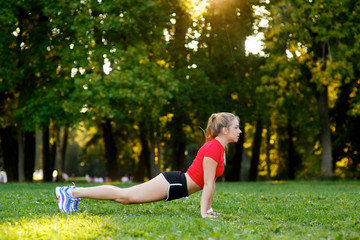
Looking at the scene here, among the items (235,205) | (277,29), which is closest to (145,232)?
(235,205)

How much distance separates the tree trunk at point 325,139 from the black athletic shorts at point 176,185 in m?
21.7

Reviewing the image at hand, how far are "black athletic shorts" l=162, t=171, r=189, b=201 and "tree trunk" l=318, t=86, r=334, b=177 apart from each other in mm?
21749

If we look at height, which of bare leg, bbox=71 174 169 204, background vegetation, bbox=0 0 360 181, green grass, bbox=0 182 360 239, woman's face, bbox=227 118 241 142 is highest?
background vegetation, bbox=0 0 360 181

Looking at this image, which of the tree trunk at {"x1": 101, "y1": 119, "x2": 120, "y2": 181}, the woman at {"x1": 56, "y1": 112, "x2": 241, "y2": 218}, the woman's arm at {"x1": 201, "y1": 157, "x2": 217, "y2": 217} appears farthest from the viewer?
the tree trunk at {"x1": 101, "y1": 119, "x2": 120, "y2": 181}

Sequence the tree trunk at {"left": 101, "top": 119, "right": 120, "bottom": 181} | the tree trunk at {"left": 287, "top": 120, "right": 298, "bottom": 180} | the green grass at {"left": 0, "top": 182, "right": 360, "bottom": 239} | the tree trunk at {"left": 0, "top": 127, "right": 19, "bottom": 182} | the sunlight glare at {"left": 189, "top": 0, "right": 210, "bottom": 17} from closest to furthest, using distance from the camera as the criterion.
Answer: the green grass at {"left": 0, "top": 182, "right": 360, "bottom": 239} < the sunlight glare at {"left": 189, "top": 0, "right": 210, "bottom": 17} < the tree trunk at {"left": 0, "top": 127, "right": 19, "bottom": 182} < the tree trunk at {"left": 101, "top": 119, "right": 120, "bottom": 181} < the tree trunk at {"left": 287, "top": 120, "right": 298, "bottom": 180}

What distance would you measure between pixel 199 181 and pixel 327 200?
506 centimetres

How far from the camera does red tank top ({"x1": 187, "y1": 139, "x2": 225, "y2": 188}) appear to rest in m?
8.19

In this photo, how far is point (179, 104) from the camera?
28.6m

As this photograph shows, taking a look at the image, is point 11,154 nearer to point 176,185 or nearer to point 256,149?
point 256,149

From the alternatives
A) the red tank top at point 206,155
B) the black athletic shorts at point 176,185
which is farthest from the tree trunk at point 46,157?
the red tank top at point 206,155

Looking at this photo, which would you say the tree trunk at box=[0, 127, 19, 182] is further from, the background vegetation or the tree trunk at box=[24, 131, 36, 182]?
the tree trunk at box=[24, 131, 36, 182]

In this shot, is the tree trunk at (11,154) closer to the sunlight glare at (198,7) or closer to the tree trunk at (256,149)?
the sunlight glare at (198,7)

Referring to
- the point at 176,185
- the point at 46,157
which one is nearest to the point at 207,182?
the point at 176,185

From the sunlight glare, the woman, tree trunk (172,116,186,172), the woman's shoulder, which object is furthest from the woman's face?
tree trunk (172,116,186,172)
